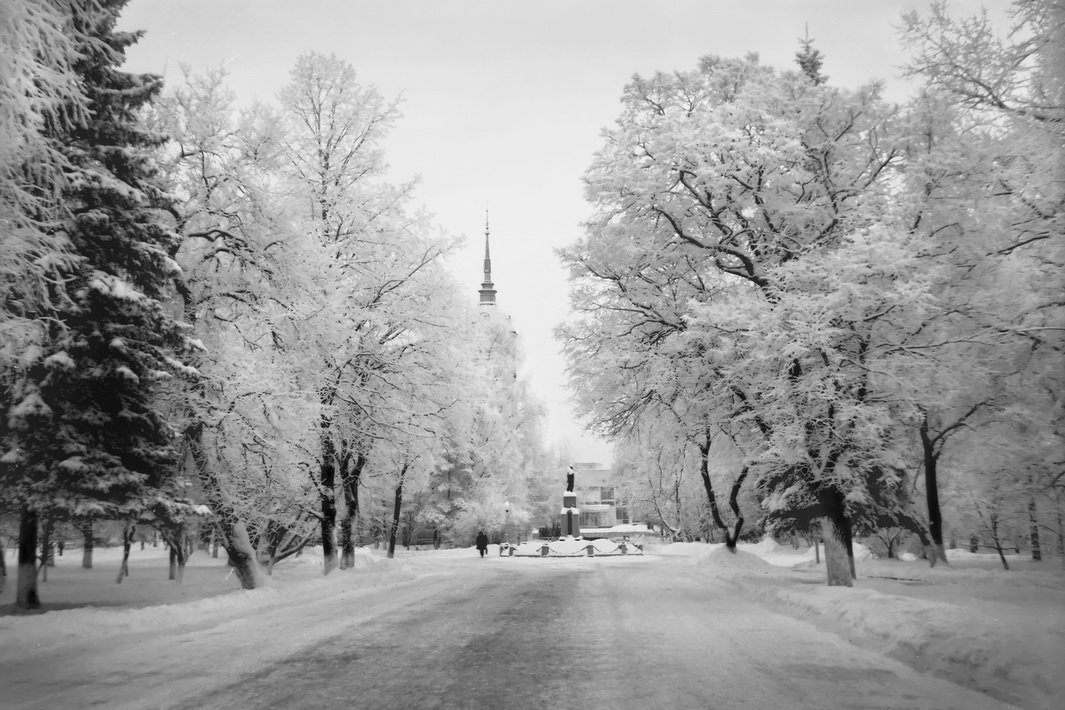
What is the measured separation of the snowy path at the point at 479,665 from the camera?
237 inches

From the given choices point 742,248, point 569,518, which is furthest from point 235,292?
point 569,518

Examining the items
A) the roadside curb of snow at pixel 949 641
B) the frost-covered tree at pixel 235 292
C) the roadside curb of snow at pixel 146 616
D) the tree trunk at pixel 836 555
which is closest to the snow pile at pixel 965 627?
the roadside curb of snow at pixel 949 641

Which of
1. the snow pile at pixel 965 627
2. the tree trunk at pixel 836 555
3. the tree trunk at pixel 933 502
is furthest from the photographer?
the tree trunk at pixel 933 502

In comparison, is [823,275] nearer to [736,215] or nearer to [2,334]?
[736,215]

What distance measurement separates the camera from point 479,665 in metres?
7.44

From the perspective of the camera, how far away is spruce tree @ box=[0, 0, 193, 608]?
10688 millimetres

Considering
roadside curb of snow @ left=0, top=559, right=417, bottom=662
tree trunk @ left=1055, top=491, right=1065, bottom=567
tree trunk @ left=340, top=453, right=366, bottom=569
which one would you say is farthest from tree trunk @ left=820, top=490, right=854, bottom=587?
tree trunk @ left=340, top=453, right=366, bottom=569

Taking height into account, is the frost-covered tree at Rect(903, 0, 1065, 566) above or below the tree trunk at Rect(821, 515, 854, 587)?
above

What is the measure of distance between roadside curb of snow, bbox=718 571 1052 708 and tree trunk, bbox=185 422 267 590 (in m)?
10.8

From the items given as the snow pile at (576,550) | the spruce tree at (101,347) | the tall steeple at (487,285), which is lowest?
the snow pile at (576,550)

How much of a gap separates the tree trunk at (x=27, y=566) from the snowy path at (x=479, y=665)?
3.43m

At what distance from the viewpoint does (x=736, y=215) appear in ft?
51.2

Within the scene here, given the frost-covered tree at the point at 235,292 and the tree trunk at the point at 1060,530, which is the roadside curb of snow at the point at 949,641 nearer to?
the tree trunk at the point at 1060,530

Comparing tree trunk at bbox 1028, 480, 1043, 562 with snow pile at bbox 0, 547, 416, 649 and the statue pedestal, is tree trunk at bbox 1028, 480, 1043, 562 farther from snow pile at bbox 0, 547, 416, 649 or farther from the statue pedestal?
the statue pedestal
